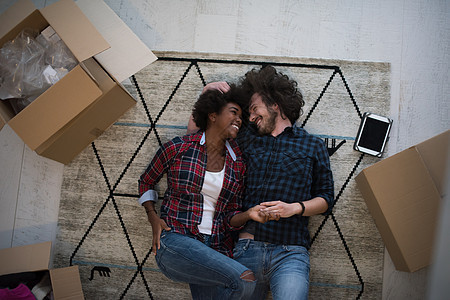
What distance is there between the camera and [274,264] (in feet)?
6.12

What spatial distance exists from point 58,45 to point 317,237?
1636 millimetres

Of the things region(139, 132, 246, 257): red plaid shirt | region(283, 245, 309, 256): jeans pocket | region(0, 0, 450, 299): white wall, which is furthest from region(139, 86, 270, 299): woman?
region(0, 0, 450, 299): white wall

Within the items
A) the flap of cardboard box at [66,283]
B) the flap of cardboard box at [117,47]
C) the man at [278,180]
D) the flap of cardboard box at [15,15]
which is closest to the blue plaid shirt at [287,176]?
the man at [278,180]

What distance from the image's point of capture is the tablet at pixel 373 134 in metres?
2.10

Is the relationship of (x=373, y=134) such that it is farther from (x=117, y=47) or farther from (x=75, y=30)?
(x=75, y=30)

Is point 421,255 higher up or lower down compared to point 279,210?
lower down

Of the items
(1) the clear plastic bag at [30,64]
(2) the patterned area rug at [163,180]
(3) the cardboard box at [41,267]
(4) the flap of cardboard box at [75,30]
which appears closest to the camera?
(4) the flap of cardboard box at [75,30]

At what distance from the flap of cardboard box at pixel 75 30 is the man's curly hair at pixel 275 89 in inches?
28.9

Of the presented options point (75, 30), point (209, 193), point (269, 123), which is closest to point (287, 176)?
point (269, 123)

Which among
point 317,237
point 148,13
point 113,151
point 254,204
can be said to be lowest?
point 317,237

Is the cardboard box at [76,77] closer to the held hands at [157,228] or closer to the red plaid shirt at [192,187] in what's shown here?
the red plaid shirt at [192,187]

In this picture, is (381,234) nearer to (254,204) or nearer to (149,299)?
(254,204)

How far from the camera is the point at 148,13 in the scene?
7.51 ft

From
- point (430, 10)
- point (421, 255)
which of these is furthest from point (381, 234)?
point (430, 10)
